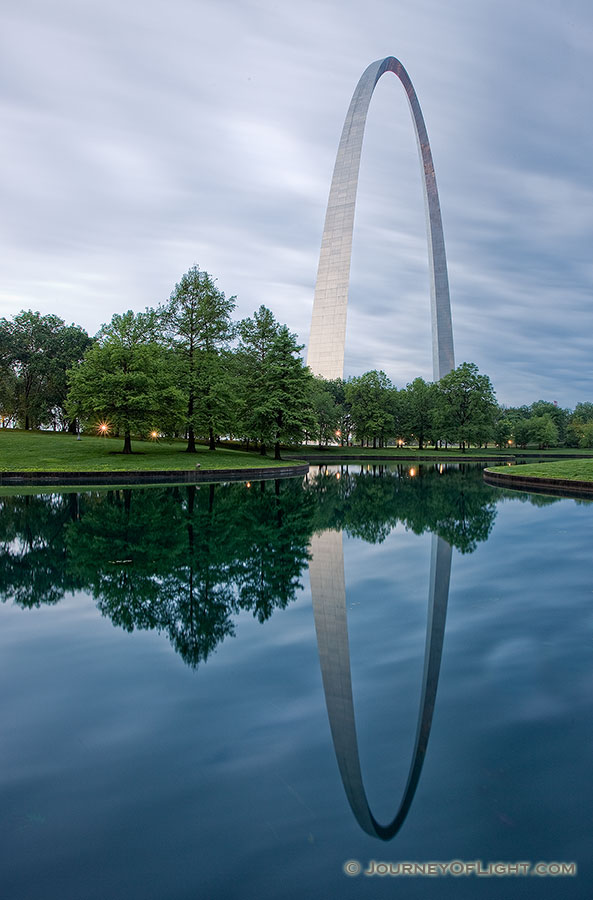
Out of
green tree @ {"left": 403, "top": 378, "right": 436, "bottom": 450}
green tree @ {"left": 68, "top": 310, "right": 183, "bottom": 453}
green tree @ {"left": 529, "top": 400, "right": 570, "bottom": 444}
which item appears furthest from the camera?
green tree @ {"left": 529, "top": 400, "right": 570, "bottom": 444}

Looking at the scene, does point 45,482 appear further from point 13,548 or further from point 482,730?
point 482,730

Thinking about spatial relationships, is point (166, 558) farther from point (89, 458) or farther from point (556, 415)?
point (556, 415)

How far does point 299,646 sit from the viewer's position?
5.73 metres

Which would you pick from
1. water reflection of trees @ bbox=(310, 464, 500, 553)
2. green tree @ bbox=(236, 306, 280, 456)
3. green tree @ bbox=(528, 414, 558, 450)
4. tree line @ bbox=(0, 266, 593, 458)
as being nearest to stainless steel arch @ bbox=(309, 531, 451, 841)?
water reflection of trees @ bbox=(310, 464, 500, 553)

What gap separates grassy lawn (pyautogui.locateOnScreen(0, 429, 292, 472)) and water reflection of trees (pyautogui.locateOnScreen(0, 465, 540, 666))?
7.22 meters

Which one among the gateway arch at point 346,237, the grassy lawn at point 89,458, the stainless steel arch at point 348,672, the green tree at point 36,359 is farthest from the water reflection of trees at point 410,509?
the green tree at point 36,359

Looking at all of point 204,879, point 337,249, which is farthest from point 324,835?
point 337,249

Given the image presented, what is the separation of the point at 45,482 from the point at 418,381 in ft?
213

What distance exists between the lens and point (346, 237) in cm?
5956

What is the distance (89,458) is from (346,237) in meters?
39.6

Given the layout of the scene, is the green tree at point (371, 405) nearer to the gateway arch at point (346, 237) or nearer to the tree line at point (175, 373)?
the gateway arch at point (346, 237)

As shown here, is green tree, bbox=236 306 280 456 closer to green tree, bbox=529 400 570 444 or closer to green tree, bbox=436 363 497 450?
green tree, bbox=436 363 497 450

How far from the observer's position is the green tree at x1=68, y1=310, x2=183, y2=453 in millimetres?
34375

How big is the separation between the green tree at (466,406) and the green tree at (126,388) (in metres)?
41.2
